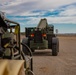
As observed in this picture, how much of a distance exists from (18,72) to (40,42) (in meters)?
16.2

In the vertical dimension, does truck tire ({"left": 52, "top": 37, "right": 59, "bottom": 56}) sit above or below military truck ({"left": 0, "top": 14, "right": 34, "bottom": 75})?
below

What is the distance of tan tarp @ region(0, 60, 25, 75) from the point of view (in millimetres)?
4013

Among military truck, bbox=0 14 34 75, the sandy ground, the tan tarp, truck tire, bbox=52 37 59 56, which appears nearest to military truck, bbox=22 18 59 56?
truck tire, bbox=52 37 59 56

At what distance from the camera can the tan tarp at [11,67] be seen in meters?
4.01

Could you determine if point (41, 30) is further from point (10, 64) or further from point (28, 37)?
point (10, 64)

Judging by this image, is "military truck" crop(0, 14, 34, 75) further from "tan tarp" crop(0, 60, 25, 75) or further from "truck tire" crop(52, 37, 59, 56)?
"truck tire" crop(52, 37, 59, 56)

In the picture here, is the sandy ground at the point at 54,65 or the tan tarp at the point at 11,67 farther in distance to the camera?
the sandy ground at the point at 54,65

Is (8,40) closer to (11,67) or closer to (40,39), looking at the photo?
(11,67)

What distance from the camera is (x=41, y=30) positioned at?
20703 millimetres

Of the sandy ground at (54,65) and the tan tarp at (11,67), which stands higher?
the tan tarp at (11,67)

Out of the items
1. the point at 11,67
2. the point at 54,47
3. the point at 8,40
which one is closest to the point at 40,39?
the point at 54,47

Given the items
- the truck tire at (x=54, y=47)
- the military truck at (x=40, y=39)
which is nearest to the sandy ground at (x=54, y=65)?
the truck tire at (x=54, y=47)

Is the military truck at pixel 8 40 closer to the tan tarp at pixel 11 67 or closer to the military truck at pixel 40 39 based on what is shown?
the tan tarp at pixel 11 67

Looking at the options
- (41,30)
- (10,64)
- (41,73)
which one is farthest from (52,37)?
(10,64)
